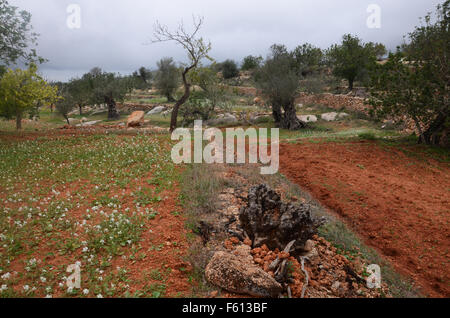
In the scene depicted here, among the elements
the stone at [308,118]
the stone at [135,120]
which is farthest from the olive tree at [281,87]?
the stone at [135,120]

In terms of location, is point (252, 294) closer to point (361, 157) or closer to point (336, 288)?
point (336, 288)

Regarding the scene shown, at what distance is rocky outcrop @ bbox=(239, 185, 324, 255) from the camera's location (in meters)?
5.14

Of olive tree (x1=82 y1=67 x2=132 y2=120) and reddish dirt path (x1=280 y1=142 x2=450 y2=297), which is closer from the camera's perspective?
reddish dirt path (x1=280 y1=142 x2=450 y2=297)

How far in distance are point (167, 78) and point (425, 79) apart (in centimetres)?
3191

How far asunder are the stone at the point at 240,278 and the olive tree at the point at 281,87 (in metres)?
18.0

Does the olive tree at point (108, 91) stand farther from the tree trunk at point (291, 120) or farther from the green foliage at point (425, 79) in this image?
the green foliage at point (425, 79)

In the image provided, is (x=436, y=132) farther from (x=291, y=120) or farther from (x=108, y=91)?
(x=108, y=91)

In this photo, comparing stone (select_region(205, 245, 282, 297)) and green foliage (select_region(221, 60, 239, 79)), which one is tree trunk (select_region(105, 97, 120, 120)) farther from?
stone (select_region(205, 245, 282, 297))

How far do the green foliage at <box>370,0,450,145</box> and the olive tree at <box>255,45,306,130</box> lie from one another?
7.69 meters

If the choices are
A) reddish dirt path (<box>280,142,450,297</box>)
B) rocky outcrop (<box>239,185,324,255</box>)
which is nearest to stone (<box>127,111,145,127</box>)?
reddish dirt path (<box>280,142,450,297</box>)

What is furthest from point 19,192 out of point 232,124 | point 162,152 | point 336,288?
point 232,124

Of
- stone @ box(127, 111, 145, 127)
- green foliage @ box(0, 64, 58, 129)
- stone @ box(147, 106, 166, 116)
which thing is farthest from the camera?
stone @ box(147, 106, 166, 116)

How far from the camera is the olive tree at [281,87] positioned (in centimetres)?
2094

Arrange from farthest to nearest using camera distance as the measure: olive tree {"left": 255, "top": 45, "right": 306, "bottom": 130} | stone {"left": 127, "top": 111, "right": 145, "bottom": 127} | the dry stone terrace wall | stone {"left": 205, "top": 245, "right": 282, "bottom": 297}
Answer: stone {"left": 127, "top": 111, "right": 145, "bottom": 127}
the dry stone terrace wall
olive tree {"left": 255, "top": 45, "right": 306, "bottom": 130}
stone {"left": 205, "top": 245, "right": 282, "bottom": 297}
